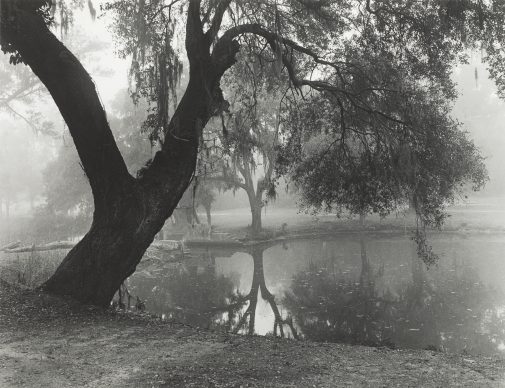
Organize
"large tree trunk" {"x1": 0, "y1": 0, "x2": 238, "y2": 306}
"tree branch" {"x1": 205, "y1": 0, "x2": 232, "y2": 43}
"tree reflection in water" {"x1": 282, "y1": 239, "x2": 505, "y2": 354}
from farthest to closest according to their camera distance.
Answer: "tree reflection in water" {"x1": 282, "y1": 239, "x2": 505, "y2": 354} < "tree branch" {"x1": 205, "y1": 0, "x2": 232, "y2": 43} < "large tree trunk" {"x1": 0, "y1": 0, "x2": 238, "y2": 306}

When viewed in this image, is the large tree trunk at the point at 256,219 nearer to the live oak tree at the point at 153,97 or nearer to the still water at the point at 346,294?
the still water at the point at 346,294

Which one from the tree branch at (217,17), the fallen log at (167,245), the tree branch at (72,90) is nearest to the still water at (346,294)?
the fallen log at (167,245)

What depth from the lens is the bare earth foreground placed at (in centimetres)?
488

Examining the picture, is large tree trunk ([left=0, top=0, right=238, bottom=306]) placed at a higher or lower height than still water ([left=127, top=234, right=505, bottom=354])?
higher

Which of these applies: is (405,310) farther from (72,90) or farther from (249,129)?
(72,90)

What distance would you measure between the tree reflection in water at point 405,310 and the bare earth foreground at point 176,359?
15.2ft

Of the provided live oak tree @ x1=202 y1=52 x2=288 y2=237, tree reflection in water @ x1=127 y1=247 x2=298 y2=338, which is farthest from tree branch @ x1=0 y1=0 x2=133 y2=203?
tree reflection in water @ x1=127 y1=247 x2=298 y2=338

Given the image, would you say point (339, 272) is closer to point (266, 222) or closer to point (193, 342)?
point (193, 342)

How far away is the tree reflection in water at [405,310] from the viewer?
11.1 m

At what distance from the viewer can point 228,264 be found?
79.1ft

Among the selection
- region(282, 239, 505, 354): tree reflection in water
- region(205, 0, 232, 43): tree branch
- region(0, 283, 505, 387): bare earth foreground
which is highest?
region(205, 0, 232, 43): tree branch

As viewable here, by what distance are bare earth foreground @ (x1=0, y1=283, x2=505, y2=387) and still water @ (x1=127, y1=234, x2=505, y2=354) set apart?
16.1 feet

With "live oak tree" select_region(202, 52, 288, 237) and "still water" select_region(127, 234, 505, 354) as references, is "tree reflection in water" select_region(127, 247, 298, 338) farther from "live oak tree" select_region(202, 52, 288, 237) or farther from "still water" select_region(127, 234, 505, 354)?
"live oak tree" select_region(202, 52, 288, 237)

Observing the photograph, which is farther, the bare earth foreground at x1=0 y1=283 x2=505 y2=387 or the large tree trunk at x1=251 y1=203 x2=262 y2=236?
the large tree trunk at x1=251 y1=203 x2=262 y2=236
